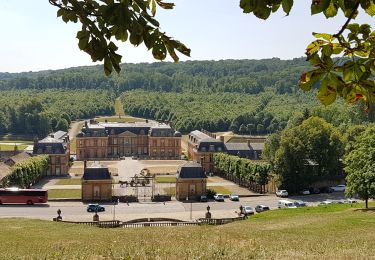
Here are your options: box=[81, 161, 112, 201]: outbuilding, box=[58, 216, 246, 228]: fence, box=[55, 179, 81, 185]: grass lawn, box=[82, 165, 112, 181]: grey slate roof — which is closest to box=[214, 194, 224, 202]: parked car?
box=[58, 216, 246, 228]: fence

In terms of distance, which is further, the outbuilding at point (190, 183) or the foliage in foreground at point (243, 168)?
the foliage in foreground at point (243, 168)

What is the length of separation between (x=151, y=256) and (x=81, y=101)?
16160 cm

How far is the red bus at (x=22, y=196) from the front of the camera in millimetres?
54131

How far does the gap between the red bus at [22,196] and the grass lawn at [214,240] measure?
548 inches

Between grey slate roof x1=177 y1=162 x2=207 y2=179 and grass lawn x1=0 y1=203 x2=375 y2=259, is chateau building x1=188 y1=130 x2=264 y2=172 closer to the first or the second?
grey slate roof x1=177 y1=162 x2=207 y2=179

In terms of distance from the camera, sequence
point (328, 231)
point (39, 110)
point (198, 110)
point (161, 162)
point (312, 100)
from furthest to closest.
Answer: point (312, 100) < point (198, 110) < point (39, 110) < point (161, 162) < point (328, 231)

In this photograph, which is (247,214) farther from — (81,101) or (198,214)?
(81,101)

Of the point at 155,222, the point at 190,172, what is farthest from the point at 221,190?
the point at 155,222

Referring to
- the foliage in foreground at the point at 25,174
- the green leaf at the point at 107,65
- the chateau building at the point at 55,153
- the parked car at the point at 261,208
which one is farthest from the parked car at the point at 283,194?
the green leaf at the point at 107,65

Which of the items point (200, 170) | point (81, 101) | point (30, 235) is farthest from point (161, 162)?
point (81, 101)

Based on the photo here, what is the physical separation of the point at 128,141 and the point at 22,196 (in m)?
54.3

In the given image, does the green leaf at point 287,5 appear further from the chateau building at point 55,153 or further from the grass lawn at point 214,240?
the chateau building at point 55,153

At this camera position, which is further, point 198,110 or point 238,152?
point 198,110

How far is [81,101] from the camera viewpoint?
566ft
